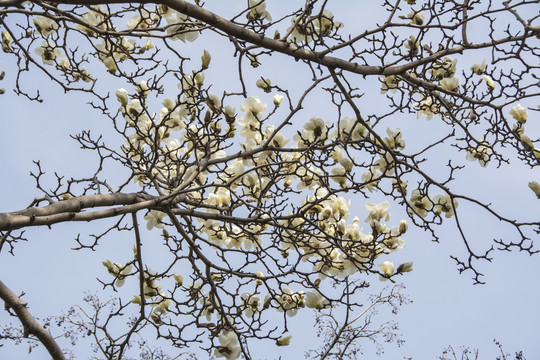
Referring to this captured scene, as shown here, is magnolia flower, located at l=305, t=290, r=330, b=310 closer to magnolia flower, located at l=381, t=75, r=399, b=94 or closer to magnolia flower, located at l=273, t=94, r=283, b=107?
magnolia flower, located at l=273, t=94, r=283, b=107

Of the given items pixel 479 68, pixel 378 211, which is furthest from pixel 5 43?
pixel 479 68

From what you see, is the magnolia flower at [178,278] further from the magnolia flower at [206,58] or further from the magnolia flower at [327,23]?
the magnolia flower at [327,23]

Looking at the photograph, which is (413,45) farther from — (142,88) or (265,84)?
(142,88)

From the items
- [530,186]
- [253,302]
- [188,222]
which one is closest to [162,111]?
[188,222]

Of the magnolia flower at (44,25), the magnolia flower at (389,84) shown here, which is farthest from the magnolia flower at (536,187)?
the magnolia flower at (44,25)

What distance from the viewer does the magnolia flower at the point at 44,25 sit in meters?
2.72

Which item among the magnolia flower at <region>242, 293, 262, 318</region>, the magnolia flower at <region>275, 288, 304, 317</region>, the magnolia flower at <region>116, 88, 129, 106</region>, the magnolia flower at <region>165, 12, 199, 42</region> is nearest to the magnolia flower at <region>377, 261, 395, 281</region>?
the magnolia flower at <region>275, 288, 304, 317</region>

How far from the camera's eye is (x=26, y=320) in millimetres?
2043

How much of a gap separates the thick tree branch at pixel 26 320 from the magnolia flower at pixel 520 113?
2543 millimetres

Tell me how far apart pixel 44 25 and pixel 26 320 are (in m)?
1.61

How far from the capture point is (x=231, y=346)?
2.45m

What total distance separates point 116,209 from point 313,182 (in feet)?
3.63

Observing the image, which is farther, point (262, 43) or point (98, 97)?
point (98, 97)

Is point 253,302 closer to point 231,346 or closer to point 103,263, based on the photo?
point 231,346
